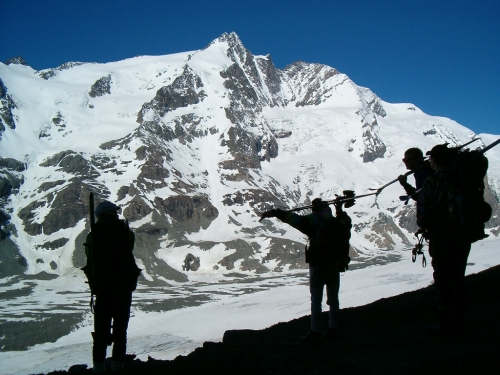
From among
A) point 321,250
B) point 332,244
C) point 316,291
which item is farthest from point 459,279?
point 316,291

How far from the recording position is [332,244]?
8289 mm

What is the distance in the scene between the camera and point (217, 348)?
8.86 m

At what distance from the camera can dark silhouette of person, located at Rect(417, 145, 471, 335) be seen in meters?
7.09

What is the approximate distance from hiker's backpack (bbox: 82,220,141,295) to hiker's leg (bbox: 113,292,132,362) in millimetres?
157

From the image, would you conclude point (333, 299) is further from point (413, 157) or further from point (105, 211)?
point (105, 211)

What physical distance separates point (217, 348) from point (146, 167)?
635 ft

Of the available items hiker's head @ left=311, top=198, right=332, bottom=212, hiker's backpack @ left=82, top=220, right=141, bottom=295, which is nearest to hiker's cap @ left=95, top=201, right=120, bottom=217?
hiker's backpack @ left=82, top=220, right=141, bottom=295

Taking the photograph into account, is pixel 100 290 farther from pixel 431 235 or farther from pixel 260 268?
pixel 260 268

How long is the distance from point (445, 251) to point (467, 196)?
0.82 metres

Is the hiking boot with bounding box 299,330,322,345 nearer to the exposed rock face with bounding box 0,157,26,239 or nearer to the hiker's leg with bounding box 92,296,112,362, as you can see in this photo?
the hiker's leg with bounding box 92,296,112,362

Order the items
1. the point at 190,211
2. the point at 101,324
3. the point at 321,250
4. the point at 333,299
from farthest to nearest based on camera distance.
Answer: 1. the point at 190,211
2. the point at 333,299
3. the point at 321,250
4. the point at 101,324

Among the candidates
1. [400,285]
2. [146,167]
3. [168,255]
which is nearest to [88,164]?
[146,167]

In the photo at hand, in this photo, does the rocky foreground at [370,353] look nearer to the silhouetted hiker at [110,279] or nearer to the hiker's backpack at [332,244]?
the silhouetted hiker at [110,279]

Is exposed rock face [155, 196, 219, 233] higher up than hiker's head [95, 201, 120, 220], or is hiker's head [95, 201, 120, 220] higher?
exposed rock face [155, 196, 219, 233]
